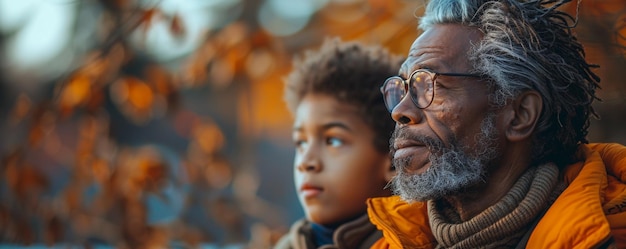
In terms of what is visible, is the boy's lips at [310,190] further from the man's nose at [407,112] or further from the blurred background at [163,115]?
the blurred background at [163,115]

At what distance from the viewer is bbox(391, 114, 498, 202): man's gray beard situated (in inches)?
90.1

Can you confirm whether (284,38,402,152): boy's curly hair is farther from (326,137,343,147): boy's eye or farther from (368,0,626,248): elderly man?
(368,0,626,248): elderly man

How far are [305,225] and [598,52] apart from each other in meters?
1.07

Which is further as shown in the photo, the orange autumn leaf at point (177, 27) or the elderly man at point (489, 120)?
the orange autumn leaf at point (177, 27)

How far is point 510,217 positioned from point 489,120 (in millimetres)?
266

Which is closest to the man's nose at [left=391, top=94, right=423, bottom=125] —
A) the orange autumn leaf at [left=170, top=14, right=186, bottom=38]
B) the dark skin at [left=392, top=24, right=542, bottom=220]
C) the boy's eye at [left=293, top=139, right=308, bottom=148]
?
the dark skin at [left=392, top=24, right=542, bottom=220]

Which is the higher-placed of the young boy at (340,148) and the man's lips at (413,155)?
the young boy at (340,148)

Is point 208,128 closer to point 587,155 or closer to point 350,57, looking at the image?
point 350,57

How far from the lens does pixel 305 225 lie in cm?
311

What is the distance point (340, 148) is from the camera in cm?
302

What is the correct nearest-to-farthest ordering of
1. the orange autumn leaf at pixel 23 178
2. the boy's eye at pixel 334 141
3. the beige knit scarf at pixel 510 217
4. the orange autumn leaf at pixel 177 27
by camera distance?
1. the beige knit scarf at pixel 510 217
2. the boy's eye at pixel 334 141
3. the orange autumn leaf at pixel 177 27
4. the orange autumn leaf at pixel 23 178

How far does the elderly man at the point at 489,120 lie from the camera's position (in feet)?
7.53

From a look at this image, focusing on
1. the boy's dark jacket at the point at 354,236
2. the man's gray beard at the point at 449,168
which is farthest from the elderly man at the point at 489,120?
the boy's dark jacket at the point at 354,236

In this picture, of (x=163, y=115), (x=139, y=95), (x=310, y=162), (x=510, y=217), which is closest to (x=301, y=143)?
(x=310, y=162)
